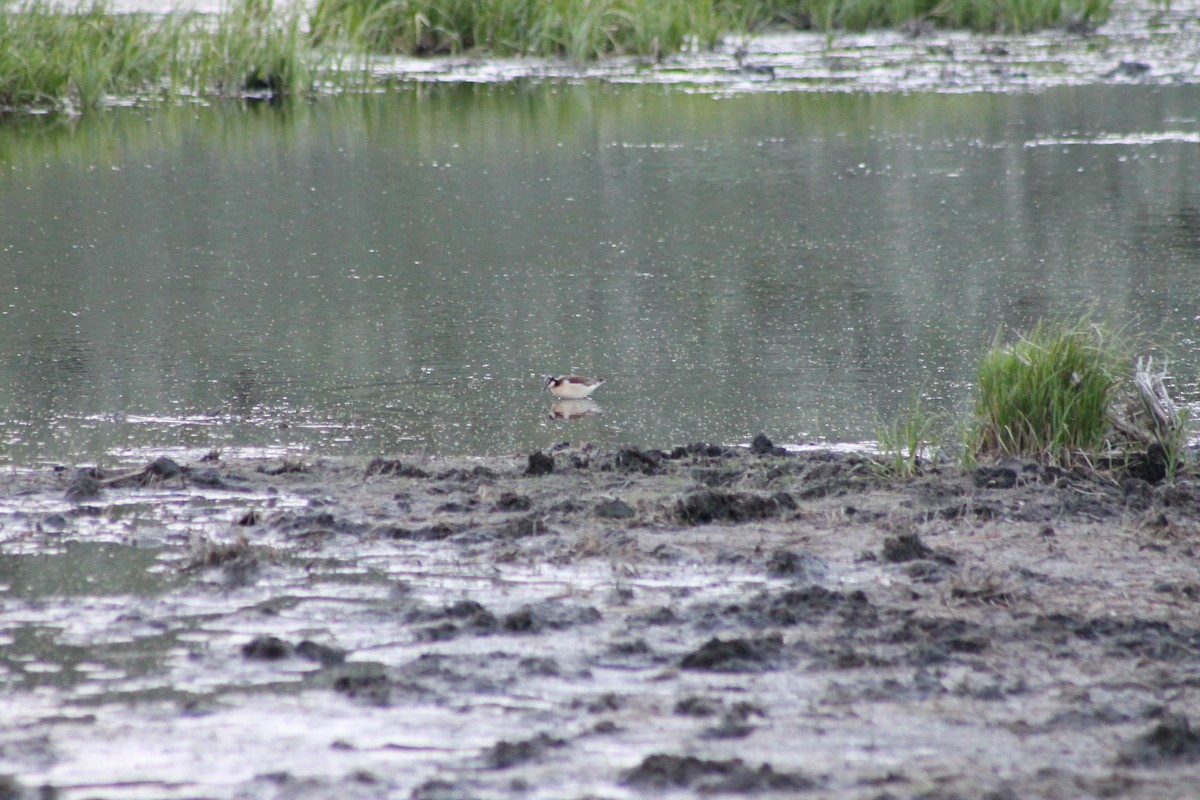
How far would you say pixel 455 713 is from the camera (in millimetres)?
4148

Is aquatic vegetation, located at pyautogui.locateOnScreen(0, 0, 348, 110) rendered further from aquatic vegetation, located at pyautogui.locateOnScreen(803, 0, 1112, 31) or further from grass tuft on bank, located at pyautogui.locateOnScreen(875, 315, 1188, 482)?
grass tuft on bank, located at pyautogui.locateOnScreen(875, 315, 1188, 482)

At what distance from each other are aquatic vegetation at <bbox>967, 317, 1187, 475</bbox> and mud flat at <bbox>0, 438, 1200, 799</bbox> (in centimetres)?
20

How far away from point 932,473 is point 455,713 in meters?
3.06

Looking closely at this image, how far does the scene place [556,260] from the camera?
41.9 ft

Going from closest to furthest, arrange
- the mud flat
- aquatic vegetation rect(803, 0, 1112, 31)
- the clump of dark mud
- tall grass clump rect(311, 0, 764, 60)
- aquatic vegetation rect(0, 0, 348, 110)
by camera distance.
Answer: the clump of dark mud < the mud flat < aquatic vegetation rect(0, 0, 348, 110) < tall grass clump rect(311, 0, 764, 60) < aquatic vegetation rect(803, 0, 1112, 31)

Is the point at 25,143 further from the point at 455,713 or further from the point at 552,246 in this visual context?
the point at 455,713

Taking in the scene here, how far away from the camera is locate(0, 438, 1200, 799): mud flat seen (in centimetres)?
385

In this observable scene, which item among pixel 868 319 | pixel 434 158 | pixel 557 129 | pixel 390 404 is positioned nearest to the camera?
pixel 390 404

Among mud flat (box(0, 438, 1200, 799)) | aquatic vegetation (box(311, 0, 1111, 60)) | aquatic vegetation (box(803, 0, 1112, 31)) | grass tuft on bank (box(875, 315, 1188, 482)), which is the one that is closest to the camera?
mud flat (box(0, 438, 1200, 799))

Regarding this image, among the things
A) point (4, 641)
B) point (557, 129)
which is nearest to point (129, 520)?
point (4, 641)

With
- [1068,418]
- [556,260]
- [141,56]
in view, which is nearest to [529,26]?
[141,56]

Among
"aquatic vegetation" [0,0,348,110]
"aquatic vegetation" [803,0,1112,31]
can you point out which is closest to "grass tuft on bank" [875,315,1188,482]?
"aquatic vegetation" [0,0,348,110]

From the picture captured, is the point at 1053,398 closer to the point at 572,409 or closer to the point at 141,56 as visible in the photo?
the point at 572,409

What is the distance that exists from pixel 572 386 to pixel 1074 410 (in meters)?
2.62
